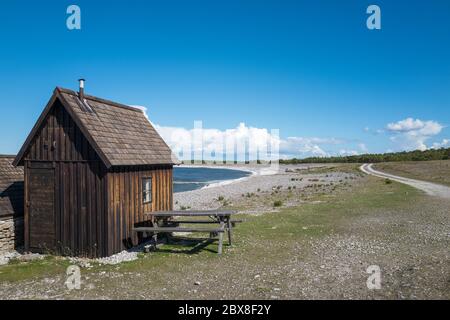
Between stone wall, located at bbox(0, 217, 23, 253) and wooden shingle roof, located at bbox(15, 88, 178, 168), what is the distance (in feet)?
9.35

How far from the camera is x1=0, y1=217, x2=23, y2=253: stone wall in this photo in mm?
15875

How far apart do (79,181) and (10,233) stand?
15.6 feet

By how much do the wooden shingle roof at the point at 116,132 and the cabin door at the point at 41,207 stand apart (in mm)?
1207

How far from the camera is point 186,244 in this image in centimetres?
1597

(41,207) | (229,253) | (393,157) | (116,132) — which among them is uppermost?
(116,132)

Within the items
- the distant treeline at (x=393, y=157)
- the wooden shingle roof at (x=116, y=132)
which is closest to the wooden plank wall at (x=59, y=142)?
the wooden shingle roof at (x=116, y=132)

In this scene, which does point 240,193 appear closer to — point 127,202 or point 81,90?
point 127,202

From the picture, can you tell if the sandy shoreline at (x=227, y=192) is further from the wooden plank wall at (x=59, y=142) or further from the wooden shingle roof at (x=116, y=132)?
the wooden plank wall at (x=59, y=142)

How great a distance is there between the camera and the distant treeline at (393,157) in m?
97.8

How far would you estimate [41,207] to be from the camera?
50.1 ft

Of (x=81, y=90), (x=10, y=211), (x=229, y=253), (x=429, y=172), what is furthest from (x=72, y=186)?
(x=429, y=172)

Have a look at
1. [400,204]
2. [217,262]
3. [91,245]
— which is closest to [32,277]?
[91,245]
